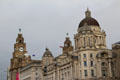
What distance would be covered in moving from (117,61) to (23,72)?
68.3 metres

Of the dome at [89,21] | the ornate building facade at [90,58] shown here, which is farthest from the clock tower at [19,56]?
the dome at [89,21]

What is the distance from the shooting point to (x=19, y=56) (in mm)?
172000

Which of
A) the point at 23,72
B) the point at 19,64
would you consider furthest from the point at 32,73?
the point at 19,64

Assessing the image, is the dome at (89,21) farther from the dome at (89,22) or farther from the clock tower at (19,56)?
the clock tower at (19,56)

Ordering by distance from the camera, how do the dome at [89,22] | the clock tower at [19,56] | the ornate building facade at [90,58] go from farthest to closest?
the clock tower at [19,56], the dome at [89,22], the ornate building facade at [90,58]

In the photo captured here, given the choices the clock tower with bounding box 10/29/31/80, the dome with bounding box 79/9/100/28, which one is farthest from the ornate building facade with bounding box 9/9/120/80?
the clock tower with bounding box 10/29/31/80

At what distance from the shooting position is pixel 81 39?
10050 centimetres

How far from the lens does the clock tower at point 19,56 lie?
167250 mm

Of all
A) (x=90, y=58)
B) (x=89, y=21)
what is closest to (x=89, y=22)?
(x=89, y=21)

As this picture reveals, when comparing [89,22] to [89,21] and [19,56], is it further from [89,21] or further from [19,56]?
[19,56]

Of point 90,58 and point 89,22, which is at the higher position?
point 89,22

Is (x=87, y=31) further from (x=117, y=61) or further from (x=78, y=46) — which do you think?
(x=117, y=61)

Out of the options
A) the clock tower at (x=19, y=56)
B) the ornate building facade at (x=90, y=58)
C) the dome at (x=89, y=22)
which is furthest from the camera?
the clock tower at (x=19, y=56)

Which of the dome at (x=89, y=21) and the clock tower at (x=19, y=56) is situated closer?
the dome at (x=89, y=21)
